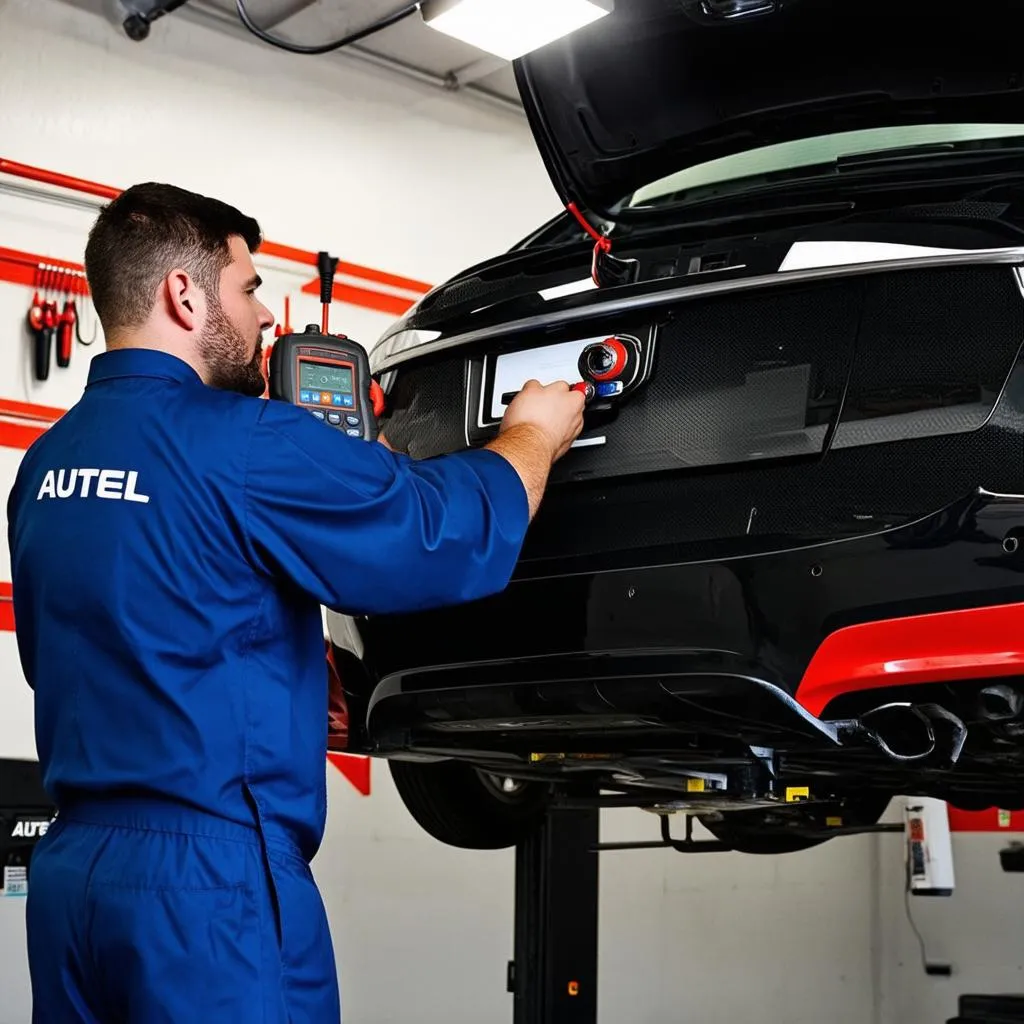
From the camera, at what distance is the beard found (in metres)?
1.99

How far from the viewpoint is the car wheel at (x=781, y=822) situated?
314cm

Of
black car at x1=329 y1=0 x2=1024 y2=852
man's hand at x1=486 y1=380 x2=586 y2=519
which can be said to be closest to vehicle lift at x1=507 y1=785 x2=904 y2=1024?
black car at x1=329 y1=0 x2=1024 y2=852

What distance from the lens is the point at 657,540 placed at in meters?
1.96

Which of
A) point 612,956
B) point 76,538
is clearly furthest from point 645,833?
point 76,538

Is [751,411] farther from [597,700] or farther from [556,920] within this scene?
[556,920]

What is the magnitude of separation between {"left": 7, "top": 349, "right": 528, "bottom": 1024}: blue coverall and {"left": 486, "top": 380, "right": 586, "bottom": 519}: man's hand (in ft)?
0.27

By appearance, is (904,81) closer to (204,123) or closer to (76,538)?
(76,538)

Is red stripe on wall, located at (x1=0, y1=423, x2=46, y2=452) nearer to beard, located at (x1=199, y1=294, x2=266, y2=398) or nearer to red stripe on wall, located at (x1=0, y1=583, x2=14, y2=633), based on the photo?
red stripe on wall, located at (x1=0, y1=583, x2=14, y2=633)

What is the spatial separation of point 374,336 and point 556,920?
2.73 meters

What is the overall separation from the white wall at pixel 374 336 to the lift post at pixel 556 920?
5.32 feet

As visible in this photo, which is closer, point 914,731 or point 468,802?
point 914,731

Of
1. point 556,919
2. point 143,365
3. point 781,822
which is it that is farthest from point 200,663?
point 556,919

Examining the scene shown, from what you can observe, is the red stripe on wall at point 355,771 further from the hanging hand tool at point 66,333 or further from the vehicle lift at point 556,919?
the hanging hand tool at point 66,333

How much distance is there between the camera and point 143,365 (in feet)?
6.28
